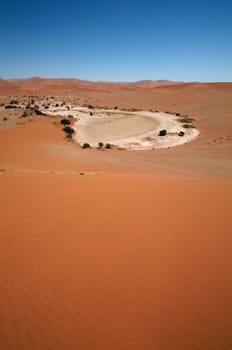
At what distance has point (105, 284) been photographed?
4105 millimetres

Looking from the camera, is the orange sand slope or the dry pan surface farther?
the dry pan surface

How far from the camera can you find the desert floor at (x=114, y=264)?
331 cm

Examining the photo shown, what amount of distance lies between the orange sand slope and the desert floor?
0.02 metres

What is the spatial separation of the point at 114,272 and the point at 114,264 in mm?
228

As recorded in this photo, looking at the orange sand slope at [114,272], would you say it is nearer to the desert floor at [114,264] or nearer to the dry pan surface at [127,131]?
the desert floor at [114,264]

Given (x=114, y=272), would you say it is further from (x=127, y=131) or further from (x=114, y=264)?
(x=127, y=131)

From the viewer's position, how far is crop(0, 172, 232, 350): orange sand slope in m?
3.29

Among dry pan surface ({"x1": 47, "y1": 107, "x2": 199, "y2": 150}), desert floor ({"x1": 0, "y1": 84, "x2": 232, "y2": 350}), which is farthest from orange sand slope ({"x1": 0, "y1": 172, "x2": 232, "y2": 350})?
dry pan surface ({"x1": 47, "y1": 107, "x2": 199, "y2": 150})

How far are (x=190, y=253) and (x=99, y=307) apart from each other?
2.23 m

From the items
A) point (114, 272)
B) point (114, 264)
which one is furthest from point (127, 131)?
point (114, 272)

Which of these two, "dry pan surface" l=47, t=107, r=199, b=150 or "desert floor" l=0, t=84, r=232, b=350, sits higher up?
"dry pan surface" l=47, t=107, r=199, b=150

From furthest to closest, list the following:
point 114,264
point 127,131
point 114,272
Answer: point 127,131
point 114,264
point 114,272

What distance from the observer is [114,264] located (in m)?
4.60

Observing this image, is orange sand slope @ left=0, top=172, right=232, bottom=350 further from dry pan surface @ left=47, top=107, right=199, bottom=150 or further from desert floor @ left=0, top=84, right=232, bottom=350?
dry pan surface @ left=47, top=107, right=199, bottom=150
